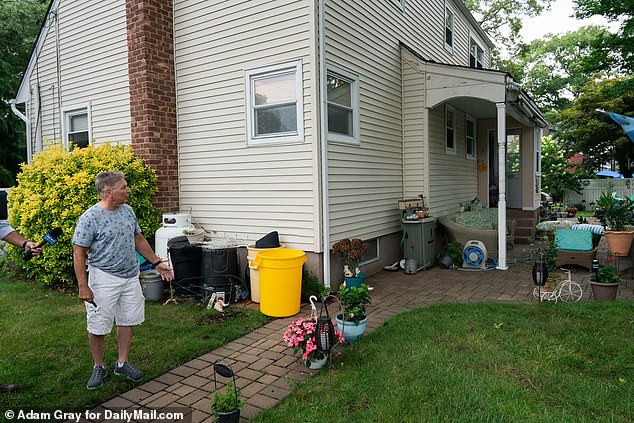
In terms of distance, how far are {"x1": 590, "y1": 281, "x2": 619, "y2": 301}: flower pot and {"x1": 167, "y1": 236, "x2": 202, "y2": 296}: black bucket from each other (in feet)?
16.7

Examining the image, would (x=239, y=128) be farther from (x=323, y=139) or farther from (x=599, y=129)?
(x=599, y=129)

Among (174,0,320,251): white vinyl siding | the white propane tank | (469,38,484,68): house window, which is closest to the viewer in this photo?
(174,0,320,251): white vinyl siding

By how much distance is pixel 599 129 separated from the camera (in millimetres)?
21734

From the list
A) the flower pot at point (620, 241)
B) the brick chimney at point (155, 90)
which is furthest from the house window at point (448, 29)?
the brick chimney at point (155, 90)

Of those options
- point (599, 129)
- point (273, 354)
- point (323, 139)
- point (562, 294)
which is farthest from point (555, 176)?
point (273, 354)

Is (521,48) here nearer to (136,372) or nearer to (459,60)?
(459,60)

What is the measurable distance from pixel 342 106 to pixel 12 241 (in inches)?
195

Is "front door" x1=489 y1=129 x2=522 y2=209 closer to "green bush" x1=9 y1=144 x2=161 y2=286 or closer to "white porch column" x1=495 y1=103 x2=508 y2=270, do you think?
"white porch column" x1=495 y1=103 x2=508 y2=270

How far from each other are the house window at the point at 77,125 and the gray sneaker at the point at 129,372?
6.46 m

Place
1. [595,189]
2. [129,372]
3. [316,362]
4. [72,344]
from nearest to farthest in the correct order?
[129,372]
[316,362]
[72,344]
[595,189]

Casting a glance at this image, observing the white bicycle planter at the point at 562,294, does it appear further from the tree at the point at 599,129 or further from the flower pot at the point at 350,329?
the tree at the point at 599,129

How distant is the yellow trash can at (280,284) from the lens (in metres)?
5.60

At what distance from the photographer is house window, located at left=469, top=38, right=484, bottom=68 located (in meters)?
14.5

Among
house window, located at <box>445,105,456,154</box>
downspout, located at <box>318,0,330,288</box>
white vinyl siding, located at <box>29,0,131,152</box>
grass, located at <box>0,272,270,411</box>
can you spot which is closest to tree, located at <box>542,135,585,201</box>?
house window, located at <box>445,105,456,154</box>
